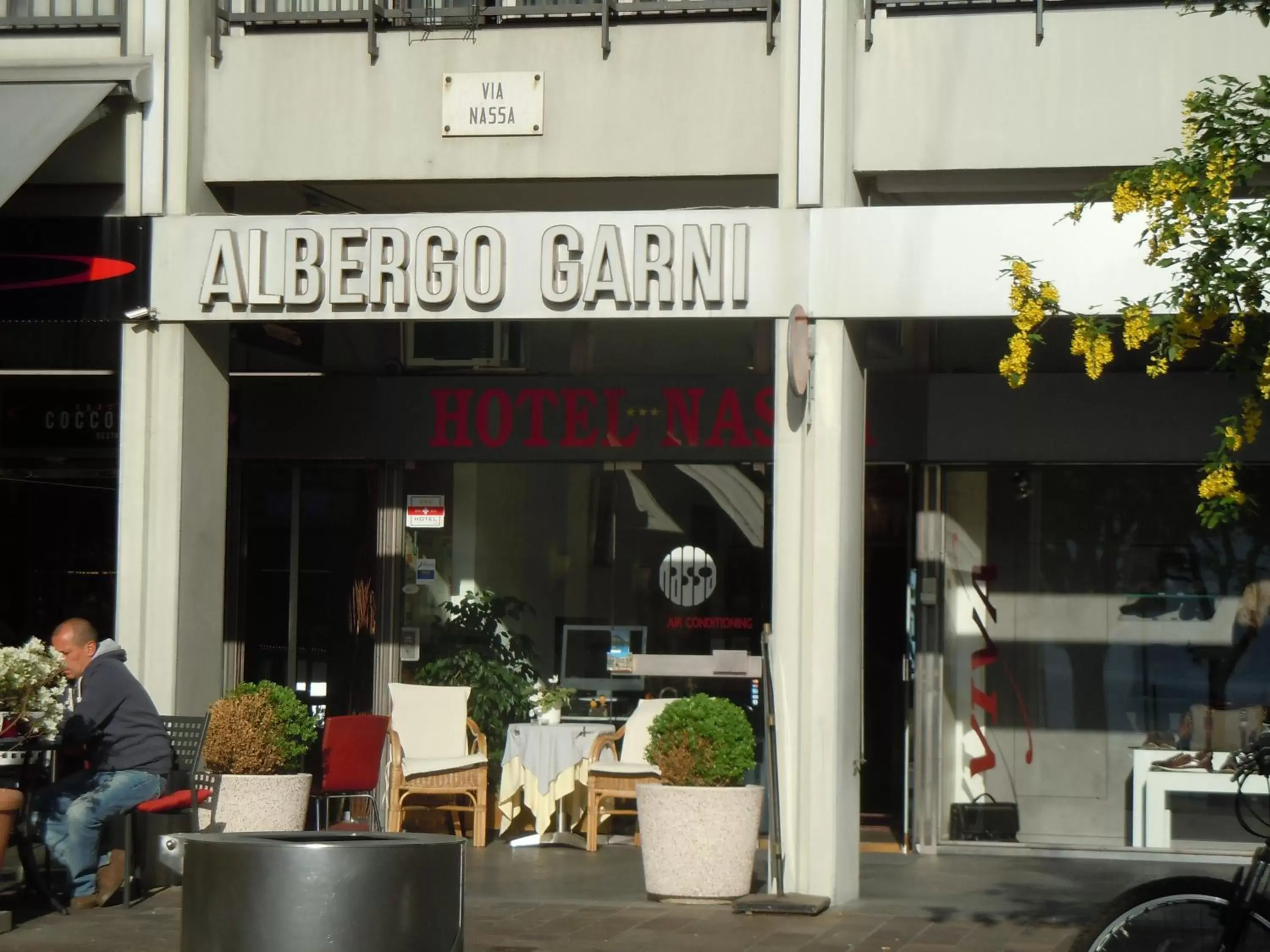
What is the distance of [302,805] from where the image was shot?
430 inches

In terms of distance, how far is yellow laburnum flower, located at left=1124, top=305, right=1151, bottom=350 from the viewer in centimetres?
682

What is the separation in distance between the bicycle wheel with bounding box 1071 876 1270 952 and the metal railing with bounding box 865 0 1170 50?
5.89 m

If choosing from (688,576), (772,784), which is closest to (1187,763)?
(688,576)

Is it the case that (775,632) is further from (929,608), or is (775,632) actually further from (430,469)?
(430,469)

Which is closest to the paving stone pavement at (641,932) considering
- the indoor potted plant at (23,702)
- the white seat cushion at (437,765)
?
the indoor potted plant at (23,702)

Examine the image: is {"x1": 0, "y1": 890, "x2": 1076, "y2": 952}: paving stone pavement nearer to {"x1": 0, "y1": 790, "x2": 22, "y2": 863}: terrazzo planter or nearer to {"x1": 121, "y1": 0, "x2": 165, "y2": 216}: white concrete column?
{"x1": 0, "y1": 790, "x2": 22, "y2": 863}: terrazzo planter

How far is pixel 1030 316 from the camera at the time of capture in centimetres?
706

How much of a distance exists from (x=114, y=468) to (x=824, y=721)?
6.43 meters

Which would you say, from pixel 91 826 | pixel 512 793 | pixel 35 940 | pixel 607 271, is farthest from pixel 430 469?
pixel 35 940

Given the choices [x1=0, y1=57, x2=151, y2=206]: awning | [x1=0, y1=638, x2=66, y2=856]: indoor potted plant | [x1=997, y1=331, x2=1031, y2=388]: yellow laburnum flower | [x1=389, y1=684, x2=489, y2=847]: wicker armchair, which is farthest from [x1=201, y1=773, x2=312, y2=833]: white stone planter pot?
[x1=997, y1=331, x2=1031, y2=388]: yellow laburnum flower

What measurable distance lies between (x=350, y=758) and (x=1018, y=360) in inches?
237

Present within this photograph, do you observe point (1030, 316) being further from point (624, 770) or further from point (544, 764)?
point (544, 764)

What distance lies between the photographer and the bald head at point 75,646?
32.6 ft

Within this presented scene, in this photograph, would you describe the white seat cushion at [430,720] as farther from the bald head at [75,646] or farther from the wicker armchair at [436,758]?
the bald head at [75,646]
